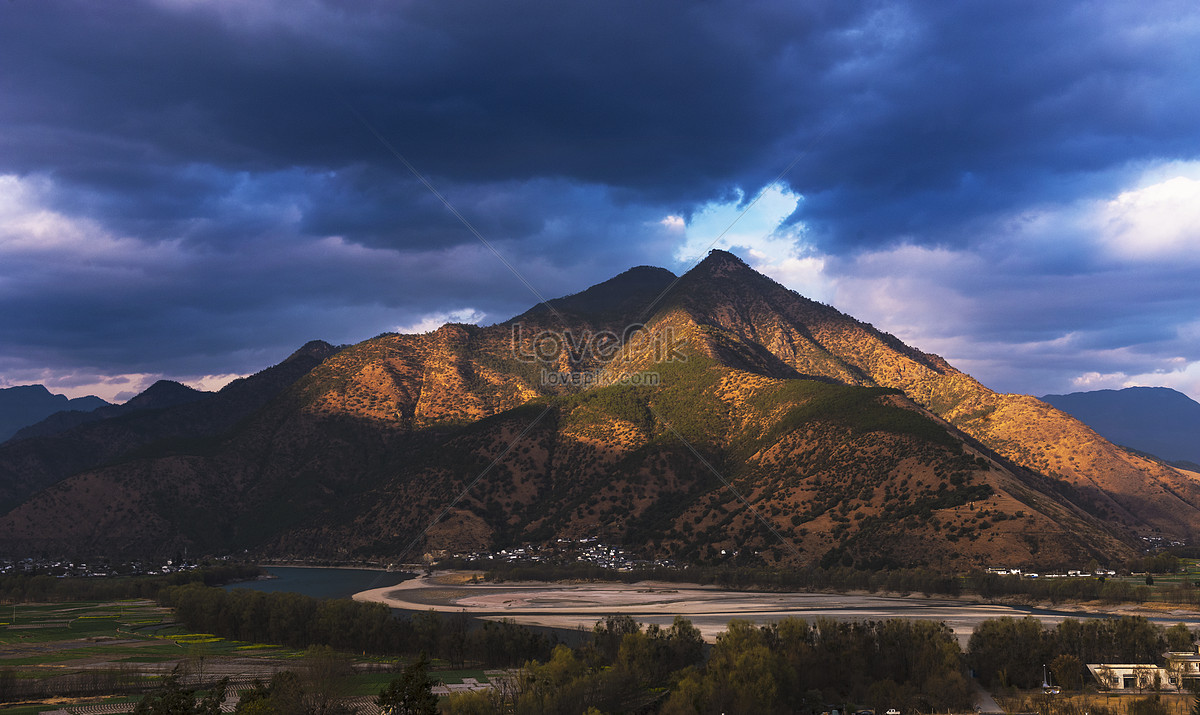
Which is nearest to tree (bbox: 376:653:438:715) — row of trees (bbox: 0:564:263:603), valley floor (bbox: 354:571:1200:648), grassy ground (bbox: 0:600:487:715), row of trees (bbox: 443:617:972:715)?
row of trees (bbox: 443:617:972:715)

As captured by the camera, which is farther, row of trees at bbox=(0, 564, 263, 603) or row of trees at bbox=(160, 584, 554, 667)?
row of trees at bbox=(0, 564, 263, 603)

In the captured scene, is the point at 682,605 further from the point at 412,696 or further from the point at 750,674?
the point at 412,696

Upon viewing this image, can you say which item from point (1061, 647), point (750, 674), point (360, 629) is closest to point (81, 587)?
point (360, 629)

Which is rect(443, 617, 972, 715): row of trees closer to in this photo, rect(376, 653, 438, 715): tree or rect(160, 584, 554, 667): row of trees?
rect(376, 653, 438, 715): tree

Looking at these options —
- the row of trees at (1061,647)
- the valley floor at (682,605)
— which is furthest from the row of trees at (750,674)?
the valley floor at (682,605)

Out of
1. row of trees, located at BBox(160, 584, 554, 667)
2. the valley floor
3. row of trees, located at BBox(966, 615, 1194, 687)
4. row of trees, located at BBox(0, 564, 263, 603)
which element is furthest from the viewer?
row of trees, located at BBox(0, 564, 263, 603)

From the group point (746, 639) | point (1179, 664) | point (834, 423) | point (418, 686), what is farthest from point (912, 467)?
point (418, 686)

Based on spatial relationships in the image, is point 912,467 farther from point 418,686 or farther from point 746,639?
point 418,686
